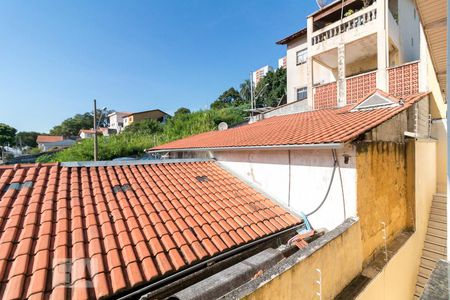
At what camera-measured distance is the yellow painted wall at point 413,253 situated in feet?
15.3

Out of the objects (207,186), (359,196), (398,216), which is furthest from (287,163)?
(398,216)

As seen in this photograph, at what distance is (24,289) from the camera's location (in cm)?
265

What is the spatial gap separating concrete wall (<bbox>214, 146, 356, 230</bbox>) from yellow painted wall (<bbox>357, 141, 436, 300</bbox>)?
1.42 m

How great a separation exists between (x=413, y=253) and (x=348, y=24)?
35.6 feet

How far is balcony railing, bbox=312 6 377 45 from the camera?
1080 centimetres

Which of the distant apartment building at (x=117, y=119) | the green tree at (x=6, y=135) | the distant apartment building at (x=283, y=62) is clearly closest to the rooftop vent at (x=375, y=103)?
the distant apartment building at (x=283, y=62)

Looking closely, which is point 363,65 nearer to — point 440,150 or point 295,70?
point 440,150

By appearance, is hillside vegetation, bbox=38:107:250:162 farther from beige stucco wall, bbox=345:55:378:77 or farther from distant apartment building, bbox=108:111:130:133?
distant apartment building, bbox=108:111:130:133

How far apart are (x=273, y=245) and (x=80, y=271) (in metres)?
3.62

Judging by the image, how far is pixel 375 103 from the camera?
6754 millimetres

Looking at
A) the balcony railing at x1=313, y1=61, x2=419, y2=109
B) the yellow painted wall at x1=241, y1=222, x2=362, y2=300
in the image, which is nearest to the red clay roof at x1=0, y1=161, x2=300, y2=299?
the yellow painted wall at x1=241, y1=222, x2=362, y2=300

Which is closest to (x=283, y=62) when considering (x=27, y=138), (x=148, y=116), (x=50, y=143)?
(x=148, y=116)

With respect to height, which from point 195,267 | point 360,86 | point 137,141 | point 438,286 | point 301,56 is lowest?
point 195,267

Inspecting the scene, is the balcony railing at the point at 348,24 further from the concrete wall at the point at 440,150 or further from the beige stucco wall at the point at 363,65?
the concrete wall at the point at 440,150
